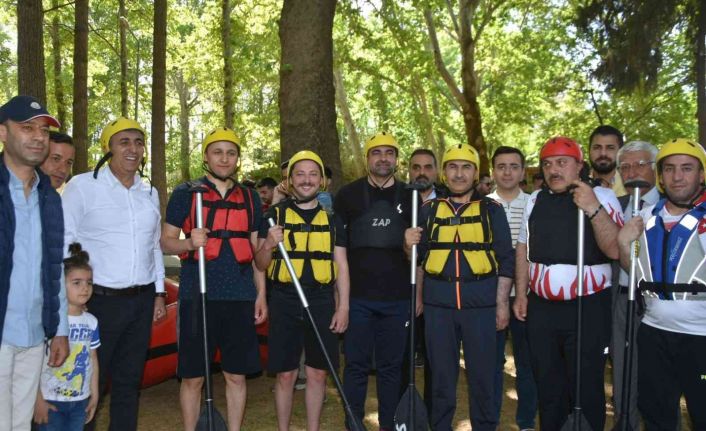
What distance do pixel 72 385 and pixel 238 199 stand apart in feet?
5.75

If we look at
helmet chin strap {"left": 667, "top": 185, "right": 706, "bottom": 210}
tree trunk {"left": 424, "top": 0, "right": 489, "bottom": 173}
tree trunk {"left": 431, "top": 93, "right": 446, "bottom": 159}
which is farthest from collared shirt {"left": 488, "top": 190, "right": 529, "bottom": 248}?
tree trunk {"left": 431, "top": 93, "right": 446, "bottom": 159}

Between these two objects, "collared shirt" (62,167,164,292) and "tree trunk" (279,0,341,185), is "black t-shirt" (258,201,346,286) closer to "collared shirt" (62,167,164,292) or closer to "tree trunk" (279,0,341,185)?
"collared shirt" (62,167,164,292)

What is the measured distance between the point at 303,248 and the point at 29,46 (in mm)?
6403

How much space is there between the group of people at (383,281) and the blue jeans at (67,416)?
10 millimetres

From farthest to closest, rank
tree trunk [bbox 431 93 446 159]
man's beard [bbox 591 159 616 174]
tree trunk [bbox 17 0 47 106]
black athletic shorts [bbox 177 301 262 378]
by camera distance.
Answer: tree trunk [bbox 431 93 446 159]
tree trunk [bbox 17 0 47 106]
man's beard [bbox 591 159 616 174]
black athletic shorts [bbox 177 301 262 378]

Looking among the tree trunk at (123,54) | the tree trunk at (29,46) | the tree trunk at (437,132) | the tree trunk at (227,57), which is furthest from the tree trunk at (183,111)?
the tree trunk at (29,46)

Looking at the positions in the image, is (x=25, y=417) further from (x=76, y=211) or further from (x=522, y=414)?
(x=522, y=414)

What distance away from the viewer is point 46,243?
3561 mm

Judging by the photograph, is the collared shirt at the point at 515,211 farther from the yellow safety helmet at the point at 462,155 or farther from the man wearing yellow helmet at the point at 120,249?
the man wearing yellow helmet at the point at 120,249

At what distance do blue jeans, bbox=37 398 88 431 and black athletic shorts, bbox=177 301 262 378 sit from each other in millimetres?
725

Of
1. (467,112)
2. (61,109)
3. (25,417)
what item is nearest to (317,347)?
(25,417)

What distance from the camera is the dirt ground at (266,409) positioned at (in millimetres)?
5746

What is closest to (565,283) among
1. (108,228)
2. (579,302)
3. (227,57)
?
(579,302)

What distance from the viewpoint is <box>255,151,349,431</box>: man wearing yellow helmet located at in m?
4.90
